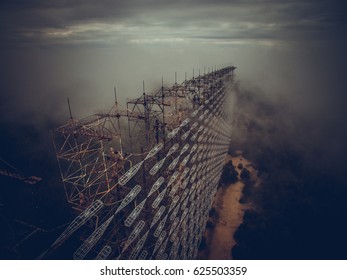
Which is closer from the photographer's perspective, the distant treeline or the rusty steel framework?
the rusty steel framework

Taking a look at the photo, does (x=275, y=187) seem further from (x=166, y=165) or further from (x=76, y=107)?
(x=76, y=107)

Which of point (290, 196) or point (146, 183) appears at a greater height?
point (146, 183)

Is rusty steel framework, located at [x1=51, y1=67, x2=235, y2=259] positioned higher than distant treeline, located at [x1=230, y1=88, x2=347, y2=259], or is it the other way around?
rusty steel framework, located at [x1=51, y1=67, x2=235, y2=259]

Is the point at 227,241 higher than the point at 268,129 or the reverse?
the reverse

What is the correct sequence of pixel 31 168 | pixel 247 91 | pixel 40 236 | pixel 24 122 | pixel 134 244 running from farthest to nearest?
pixel 24 122
pixel 247 91
pixel 31 168
pixel 40 236
pixel 134 244

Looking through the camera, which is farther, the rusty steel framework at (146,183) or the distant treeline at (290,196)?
the distant treeline at (290,196)

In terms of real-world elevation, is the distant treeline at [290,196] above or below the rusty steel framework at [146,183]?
below

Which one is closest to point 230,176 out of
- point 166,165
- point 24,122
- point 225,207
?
point 225,207

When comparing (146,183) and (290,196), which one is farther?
(290,196)
